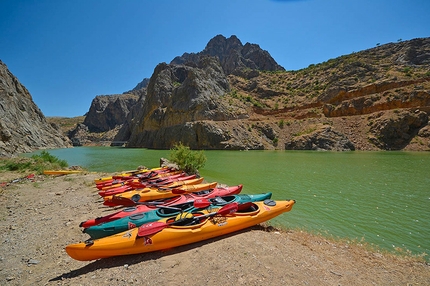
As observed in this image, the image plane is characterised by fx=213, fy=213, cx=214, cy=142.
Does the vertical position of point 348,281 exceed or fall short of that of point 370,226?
it exceeds it

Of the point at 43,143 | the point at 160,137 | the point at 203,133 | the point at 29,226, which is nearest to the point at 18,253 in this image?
the point at 29,226

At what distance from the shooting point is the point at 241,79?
87125 millimetres

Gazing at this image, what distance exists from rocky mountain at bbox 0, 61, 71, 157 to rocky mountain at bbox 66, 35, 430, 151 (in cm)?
2644

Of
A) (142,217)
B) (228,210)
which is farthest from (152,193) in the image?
(228,210)

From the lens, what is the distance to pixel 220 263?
14.7ft

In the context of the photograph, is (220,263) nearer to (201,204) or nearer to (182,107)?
(201,204)

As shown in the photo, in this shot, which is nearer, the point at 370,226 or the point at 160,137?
the point at 370,226

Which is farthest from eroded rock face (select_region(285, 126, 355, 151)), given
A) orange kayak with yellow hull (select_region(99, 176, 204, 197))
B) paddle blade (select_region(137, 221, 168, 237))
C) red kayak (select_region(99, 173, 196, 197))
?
paddle blade (select_region(137, 221, 168, 237))

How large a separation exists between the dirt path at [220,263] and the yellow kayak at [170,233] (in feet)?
0.79

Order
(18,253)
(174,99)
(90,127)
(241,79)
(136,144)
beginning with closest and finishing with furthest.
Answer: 1. (18,253)
2. (174,99)
3. (136,144)
4. (241,79)
5. (90,127)

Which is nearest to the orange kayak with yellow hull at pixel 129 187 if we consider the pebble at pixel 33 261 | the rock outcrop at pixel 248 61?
the pebble at pixel 33 261

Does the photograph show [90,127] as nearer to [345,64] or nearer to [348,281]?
[345,64]

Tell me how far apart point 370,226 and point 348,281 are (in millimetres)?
4540

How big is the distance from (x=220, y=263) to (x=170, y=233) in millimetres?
1400
